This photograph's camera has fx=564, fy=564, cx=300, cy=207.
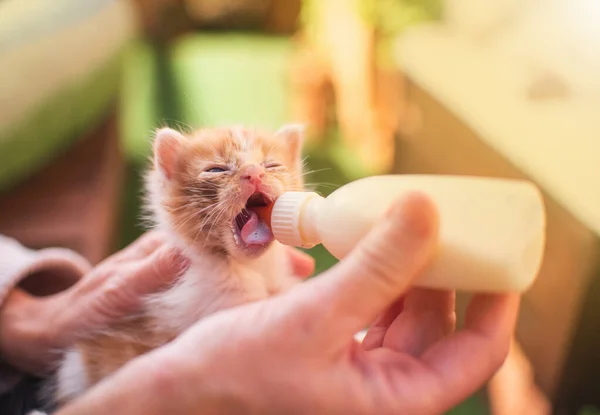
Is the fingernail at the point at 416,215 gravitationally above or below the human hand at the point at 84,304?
above

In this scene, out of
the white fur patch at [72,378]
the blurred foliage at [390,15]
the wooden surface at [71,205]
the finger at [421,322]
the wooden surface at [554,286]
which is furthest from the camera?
the blurred foliage at [390,15]

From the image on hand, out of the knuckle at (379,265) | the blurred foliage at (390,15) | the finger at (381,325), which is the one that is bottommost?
the finger at (381,325)

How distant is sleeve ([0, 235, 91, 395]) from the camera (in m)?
0.68

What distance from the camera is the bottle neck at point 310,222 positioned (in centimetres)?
45

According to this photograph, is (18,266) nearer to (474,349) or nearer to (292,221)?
(292,221)

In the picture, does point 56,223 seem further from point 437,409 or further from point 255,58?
point 255,58

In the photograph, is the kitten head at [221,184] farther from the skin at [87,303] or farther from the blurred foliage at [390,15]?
the blurred foliage at [390,15]

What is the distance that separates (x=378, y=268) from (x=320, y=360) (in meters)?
0.07

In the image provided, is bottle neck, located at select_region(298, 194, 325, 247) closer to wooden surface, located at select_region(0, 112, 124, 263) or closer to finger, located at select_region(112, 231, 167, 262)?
finger, located at select_region(112, 231, 167, 262)

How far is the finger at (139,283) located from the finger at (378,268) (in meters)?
0.25

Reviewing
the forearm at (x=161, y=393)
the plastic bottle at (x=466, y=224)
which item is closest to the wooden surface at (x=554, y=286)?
the plastic bottle at (x=466, y=224)

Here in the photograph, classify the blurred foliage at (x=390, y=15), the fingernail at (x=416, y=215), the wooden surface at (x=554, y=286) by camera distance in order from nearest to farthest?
1. the fingernail at (x=416, y=215)
2. the wooden surface at (x=554, y=286)
3. the blurred foliage at (x=390, y=15)

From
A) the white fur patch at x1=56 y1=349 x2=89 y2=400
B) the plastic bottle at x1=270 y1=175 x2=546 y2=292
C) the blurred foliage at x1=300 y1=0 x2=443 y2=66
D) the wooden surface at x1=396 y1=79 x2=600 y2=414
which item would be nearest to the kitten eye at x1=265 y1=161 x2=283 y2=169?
the plastic bottle at x1=270 y1=175 x2=546 y2=292

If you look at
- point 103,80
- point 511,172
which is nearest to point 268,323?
point 511,172
